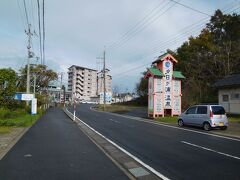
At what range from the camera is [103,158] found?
10328mm

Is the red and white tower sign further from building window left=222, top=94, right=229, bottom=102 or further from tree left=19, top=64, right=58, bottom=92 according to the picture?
tree left=19, top=64, right=58, bottom=92

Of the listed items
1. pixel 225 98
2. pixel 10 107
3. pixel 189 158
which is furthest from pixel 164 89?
pixel 189 158

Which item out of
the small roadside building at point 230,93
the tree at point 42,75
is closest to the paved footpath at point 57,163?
the small roadside building at point 230,93

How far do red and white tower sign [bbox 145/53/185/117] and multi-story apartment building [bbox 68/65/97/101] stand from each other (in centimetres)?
11173

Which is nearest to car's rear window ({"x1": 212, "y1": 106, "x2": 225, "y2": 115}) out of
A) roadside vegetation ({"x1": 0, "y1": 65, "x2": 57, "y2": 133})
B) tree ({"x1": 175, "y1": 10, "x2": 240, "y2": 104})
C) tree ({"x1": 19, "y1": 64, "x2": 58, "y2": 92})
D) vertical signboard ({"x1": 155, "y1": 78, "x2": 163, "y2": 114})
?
roadside vegetation ({"x1": 0, "y1": 65, "x2": 57, "y2": 133})

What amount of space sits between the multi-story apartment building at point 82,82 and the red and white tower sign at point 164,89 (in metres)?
112

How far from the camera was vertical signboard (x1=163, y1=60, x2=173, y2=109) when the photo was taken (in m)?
35.8

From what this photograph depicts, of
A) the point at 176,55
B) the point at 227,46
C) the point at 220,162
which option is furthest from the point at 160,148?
the point at 176,55

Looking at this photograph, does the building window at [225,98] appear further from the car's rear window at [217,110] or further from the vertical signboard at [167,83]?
the car's rear window at [217,110]

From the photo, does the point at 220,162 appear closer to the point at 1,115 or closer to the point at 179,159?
the point at 179,159

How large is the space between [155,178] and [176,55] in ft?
189

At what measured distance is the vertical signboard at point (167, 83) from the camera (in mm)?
35844

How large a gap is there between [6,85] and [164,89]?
56.5ft

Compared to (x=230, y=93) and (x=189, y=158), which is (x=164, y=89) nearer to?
(x=230, y=93)
